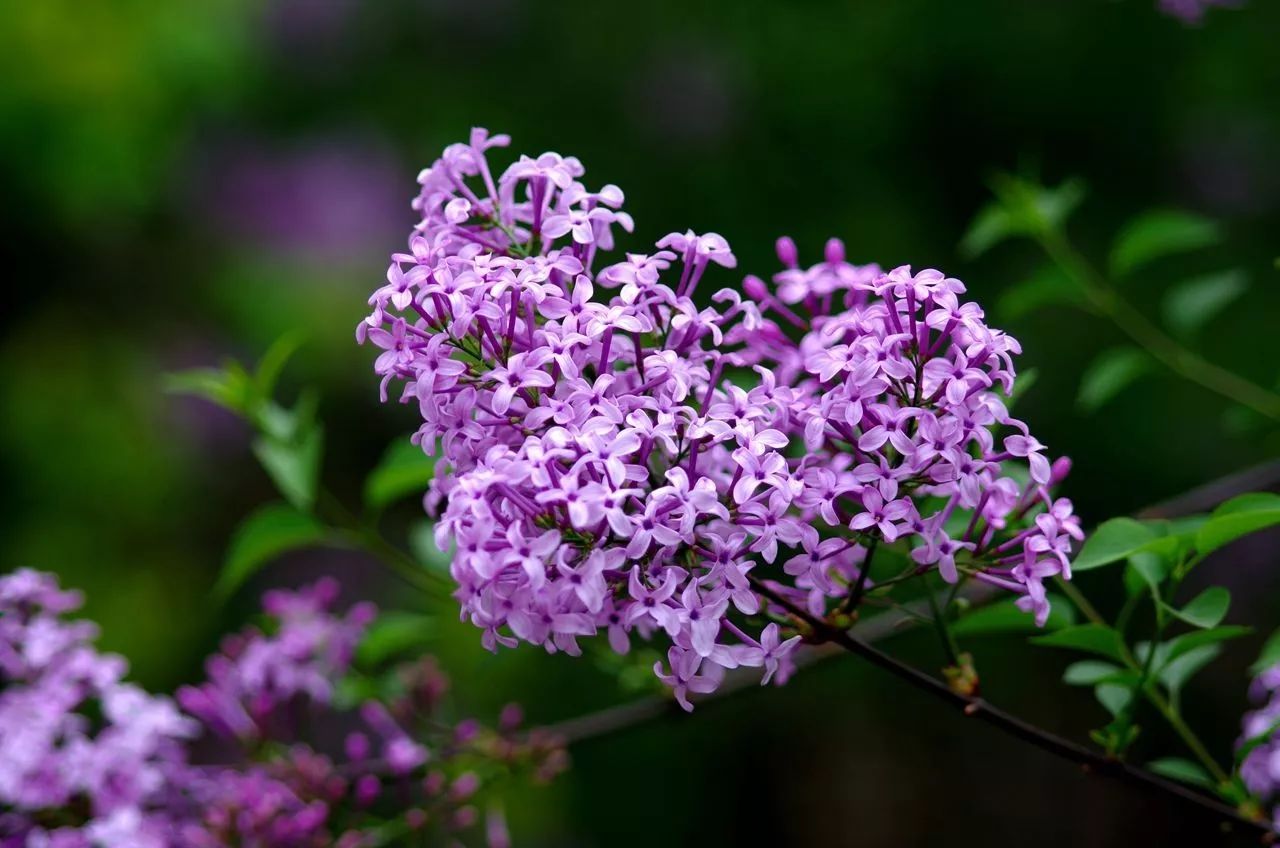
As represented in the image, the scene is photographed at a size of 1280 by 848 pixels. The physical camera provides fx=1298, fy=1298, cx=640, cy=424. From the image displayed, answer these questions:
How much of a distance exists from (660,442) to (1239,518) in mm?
553

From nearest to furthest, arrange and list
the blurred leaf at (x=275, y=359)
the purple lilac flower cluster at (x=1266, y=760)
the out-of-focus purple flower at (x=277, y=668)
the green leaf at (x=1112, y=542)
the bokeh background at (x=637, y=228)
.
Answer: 1. the green leaf at (x=1112, y=542)
2. the purple lilac flower cluster at (x=1266, y=760)
3. the blurred leaf at (x=275, y=359)
4. the out-of-focus purple flower at (x=277, y=668)
5. the bokeh background at (x=637, y=228)

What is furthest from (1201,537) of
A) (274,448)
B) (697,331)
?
(274,448)

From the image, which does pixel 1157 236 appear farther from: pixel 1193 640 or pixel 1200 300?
pixel 1193 640

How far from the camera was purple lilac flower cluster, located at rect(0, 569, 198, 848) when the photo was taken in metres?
1.78

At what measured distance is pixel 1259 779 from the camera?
64.7 inches

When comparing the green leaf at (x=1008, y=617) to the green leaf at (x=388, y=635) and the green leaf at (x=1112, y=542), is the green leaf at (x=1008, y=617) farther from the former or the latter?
the green leaf at (x=388, y=635)

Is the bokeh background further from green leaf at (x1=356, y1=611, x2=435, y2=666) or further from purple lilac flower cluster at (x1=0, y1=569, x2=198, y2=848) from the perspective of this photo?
purple lilac flower cluster at (x1=0, y1=569, x2=198, y2=848)

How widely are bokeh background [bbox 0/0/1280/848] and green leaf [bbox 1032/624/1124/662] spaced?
3.21 metres

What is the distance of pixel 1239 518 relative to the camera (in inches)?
48.3

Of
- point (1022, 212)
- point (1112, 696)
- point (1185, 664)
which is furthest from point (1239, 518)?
point (1022, 212)

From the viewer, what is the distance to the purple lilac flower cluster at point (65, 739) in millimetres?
1777

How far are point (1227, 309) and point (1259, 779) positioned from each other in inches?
143

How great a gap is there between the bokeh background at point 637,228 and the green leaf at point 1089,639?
3209mm

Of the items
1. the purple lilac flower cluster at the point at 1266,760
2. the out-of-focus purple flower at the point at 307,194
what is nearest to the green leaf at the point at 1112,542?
the purple lilac flower cluster at the point at 1266,760
